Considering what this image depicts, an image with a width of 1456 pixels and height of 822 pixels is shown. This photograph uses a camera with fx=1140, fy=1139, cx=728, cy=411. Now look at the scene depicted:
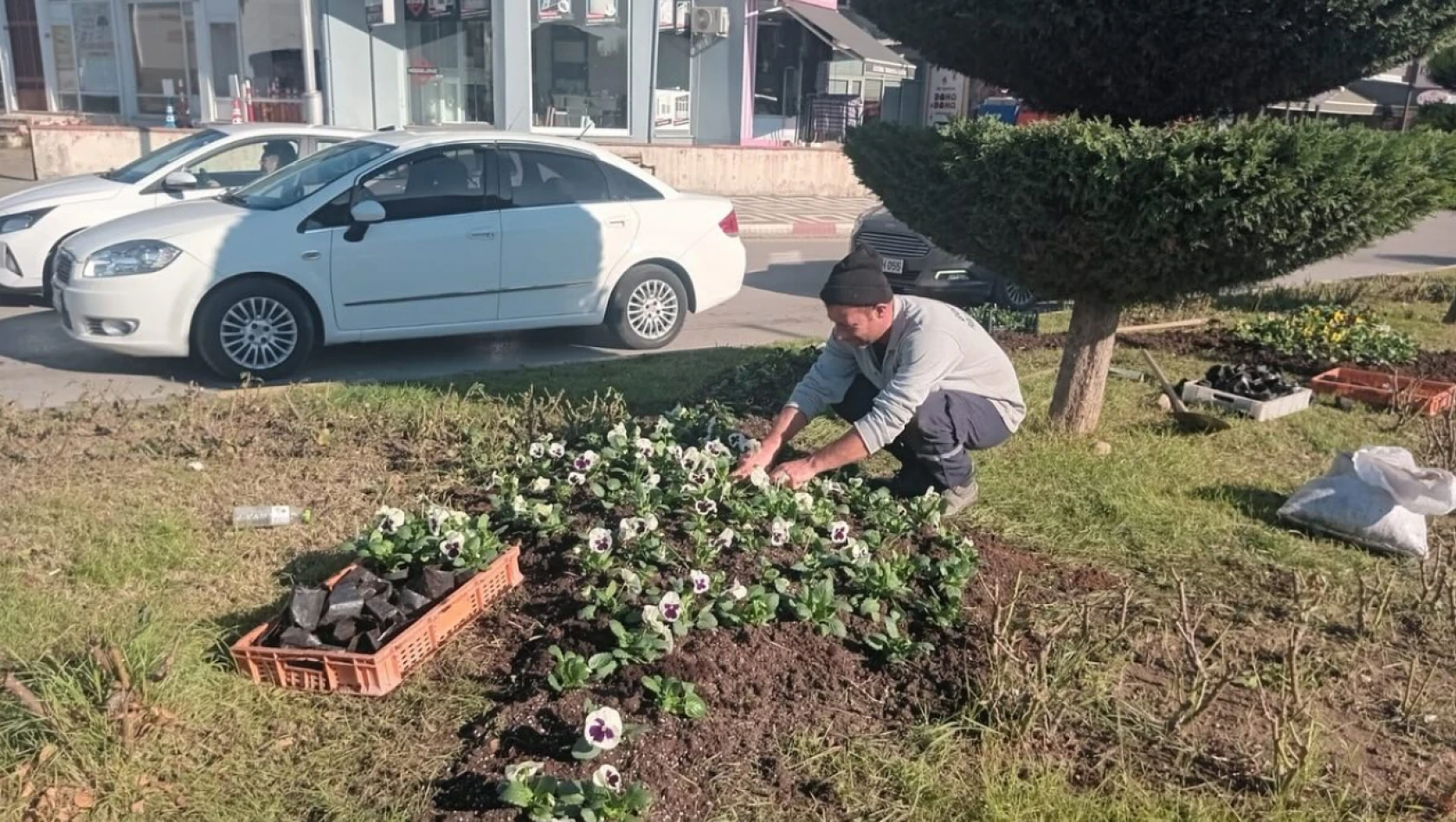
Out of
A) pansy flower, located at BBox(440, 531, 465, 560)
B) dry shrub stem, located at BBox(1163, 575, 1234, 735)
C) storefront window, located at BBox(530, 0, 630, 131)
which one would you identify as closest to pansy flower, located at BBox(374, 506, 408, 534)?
pansy flower, located at BBox(440, 531, 465, 560)

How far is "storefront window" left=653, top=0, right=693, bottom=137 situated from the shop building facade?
3 centimetres

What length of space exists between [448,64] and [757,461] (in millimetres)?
19772

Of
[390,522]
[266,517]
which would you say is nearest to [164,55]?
[266,517]

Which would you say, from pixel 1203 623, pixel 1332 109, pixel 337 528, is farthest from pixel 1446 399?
pixel 1332 109

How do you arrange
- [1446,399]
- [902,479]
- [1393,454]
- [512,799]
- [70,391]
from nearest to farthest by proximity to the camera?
[512,799]
[1393,454]
[902,479]
[1446,399]
[70,391]

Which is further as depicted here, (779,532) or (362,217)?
(362,217)

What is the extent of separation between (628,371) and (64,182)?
601cm

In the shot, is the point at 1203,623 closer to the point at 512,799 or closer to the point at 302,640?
the point at 512,799

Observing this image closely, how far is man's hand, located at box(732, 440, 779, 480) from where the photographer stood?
4418mm

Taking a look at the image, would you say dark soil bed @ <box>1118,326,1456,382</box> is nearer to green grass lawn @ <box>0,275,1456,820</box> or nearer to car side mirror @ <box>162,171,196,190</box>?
green grass lawn @ <box>0,275,1456,820</box>

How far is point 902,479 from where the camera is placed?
197 inches

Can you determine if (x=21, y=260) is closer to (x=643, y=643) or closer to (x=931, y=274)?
(x=931, y=274)

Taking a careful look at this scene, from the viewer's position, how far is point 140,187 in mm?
9680

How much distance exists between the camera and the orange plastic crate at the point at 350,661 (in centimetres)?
337
